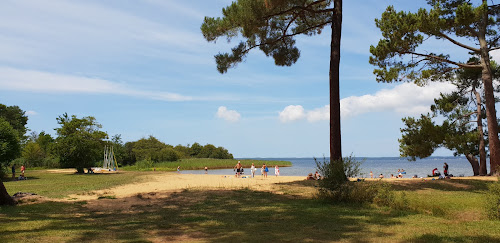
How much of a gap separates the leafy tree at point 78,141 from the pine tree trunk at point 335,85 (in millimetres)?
29024

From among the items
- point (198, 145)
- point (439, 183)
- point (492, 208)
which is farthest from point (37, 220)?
point (198, 145)

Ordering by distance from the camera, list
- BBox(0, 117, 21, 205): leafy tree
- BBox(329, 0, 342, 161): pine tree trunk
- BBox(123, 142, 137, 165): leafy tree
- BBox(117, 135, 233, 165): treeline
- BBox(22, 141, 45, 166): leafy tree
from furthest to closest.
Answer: BBox(123, 142, 137, 165): leafy tree
BBox(117, 135, 233, 165): treeline
BBox(22, 141, 45, 166): leafy tree
BBox(0, 117, 21, 205): leafy tree
BBox(329, 0, 342, 161): pine tree trunk

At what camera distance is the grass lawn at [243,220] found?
703 cm

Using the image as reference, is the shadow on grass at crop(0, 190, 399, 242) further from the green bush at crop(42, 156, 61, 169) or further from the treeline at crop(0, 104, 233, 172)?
the green bush at crop(42, 156, 61, 169)

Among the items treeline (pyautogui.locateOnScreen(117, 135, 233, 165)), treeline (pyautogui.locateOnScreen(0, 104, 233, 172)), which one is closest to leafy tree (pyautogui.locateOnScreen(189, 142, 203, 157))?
treeline (pyautogui.locateOnScreen(117, 135, 233, 165))

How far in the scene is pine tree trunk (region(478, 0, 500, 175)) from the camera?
20594 mm

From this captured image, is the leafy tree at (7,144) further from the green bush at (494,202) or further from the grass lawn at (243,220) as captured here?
the green bush at (494,202)

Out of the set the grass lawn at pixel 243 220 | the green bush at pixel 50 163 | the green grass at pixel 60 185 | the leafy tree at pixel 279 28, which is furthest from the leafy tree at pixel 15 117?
the grass lawn at pixel 243 220

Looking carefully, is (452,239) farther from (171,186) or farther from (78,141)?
(78,141)

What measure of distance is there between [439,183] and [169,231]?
14.9 metres

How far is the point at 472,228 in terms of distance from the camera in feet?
24.5

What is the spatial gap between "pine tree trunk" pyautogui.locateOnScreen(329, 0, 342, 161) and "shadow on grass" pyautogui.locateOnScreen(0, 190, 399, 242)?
4.54 meters

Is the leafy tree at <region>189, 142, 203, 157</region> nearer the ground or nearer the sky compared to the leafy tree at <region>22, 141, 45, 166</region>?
nearer the sky

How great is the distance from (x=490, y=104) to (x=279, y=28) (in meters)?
12.6
